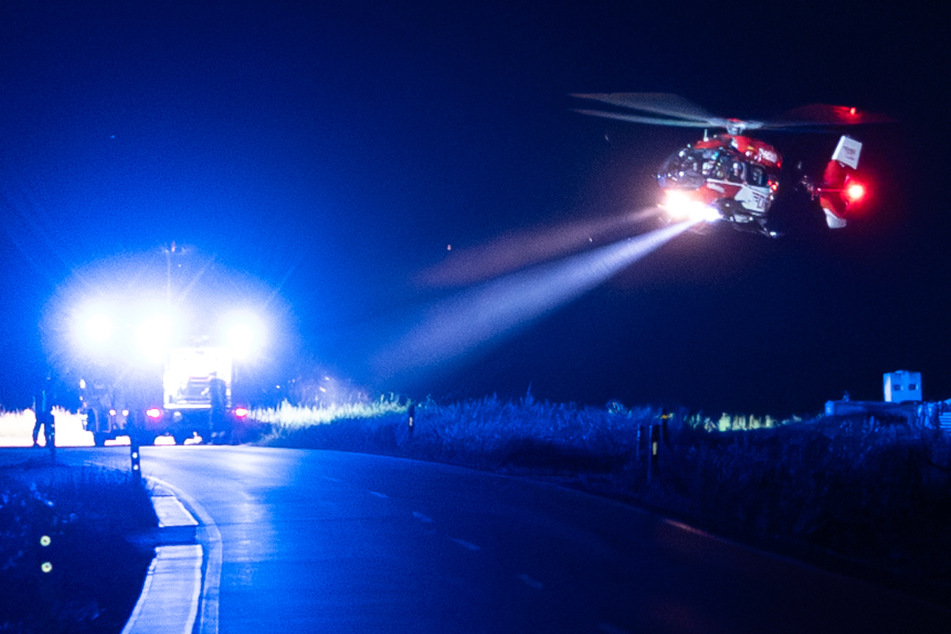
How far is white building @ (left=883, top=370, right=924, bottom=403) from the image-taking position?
3125cm

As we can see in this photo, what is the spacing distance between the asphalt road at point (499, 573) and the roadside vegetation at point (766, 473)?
101cm

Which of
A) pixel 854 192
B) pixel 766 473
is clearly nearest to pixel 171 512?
pixel 766 473

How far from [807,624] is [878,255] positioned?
2772 centimetres

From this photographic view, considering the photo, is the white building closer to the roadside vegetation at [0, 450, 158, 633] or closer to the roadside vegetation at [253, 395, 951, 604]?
the roadside vegetation at [253, 395, 951, 604]

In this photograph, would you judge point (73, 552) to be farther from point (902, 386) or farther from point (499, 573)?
point (902, 386)

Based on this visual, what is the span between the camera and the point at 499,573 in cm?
1070

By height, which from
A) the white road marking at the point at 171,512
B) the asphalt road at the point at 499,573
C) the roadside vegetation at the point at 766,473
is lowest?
the white road marking at the point at 171,512

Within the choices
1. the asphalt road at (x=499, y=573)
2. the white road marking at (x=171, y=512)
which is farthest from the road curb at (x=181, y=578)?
the asphalt road at (x=499, y=573)

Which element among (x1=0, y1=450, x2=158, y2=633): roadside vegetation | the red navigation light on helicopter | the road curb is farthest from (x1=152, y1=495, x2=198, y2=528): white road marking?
the red navigation light on helicopter

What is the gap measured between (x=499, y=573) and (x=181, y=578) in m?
3.08

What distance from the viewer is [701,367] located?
40438 mm

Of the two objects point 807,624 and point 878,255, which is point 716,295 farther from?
point 807,624

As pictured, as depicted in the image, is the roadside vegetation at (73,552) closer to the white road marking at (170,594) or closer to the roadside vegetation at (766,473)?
the white road marking at (170,594)

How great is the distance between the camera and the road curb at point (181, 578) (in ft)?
27.2
